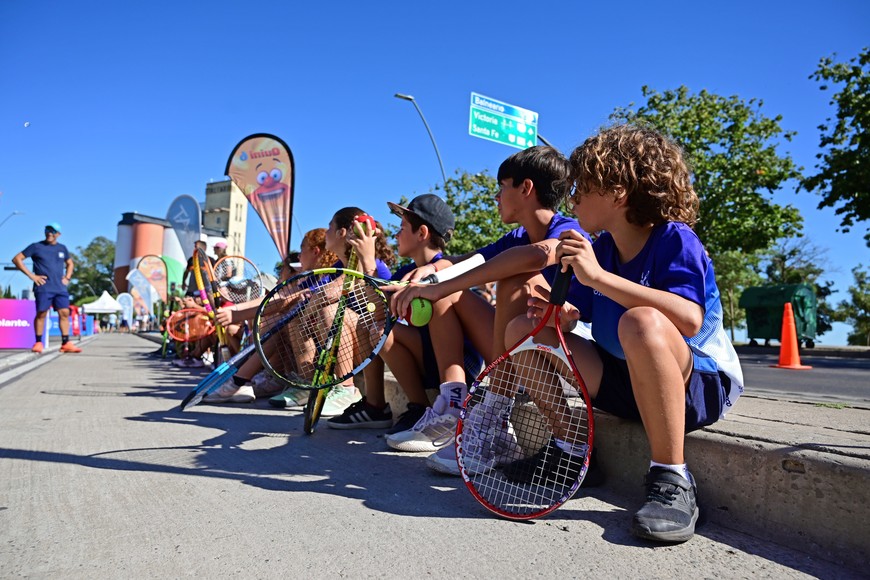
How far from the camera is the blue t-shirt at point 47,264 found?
32.2 ft

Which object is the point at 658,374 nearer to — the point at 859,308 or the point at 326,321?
the point at 326,321

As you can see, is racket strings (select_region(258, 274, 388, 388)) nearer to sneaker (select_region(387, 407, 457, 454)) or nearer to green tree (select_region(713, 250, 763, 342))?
sneaker (select_region(387, 407, 457, 454))

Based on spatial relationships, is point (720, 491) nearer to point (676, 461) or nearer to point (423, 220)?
point (676, 461)

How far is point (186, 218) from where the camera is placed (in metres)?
17.1

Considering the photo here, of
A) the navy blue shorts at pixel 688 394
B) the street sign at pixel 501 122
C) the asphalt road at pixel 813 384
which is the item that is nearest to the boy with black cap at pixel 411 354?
the navy blue shorts at pixel 688 394

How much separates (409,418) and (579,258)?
1.56 metres

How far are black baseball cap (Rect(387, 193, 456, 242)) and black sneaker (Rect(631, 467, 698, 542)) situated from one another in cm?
185

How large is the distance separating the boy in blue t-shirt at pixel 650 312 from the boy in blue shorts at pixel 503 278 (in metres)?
0.21

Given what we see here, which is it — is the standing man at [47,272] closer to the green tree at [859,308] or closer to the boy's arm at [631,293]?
the boy's arm at [631,293]

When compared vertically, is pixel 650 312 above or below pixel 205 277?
below

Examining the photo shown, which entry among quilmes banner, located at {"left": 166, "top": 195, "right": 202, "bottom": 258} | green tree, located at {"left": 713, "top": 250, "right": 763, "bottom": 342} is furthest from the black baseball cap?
green tree, located at {"left": 713, "top": 250, "right": 763, "bottom": 342}

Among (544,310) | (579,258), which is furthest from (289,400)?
(579,258)

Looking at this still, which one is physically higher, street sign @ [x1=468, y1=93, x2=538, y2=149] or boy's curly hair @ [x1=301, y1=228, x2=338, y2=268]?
street sign @ [x1=468, y1=93, x2=538, y2=149]

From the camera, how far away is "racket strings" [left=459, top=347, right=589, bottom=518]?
6.82ft
